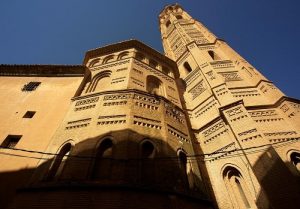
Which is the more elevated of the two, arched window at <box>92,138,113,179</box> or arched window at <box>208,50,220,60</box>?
arched window at <box>208,50,220,60</box>

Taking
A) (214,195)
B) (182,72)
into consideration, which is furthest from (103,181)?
(182,72)

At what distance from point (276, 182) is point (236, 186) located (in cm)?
196

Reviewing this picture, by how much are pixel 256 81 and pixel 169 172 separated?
8.76 meters

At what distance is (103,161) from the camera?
7.34 m

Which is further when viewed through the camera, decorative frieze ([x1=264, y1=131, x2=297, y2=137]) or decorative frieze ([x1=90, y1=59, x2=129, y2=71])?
decorative frieze ([x1=90, y1=59, x2=129, y2=71])

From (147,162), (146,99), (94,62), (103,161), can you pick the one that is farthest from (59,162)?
(94,62)

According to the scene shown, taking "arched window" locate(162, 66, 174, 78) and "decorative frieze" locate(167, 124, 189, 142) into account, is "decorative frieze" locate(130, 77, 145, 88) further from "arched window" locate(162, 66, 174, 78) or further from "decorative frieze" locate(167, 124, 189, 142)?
"arched window" locate(162, 66, 174, 78)

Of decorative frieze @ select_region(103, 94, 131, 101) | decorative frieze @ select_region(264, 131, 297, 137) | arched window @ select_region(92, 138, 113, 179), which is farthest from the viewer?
decorative frieze @ select_region(103, 94, 131, 101)

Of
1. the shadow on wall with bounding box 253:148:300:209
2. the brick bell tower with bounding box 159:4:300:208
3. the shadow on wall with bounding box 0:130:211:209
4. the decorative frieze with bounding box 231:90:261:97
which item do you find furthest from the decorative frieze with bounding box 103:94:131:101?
the decorative frieze with bounding box 231:90:261:97

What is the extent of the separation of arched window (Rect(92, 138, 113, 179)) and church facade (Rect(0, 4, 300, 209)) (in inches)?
1.4

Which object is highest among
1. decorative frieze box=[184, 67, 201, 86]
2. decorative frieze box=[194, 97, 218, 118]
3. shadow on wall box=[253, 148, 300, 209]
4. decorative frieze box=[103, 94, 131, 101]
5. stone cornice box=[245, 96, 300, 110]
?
decorative frieze box=[184, 67, 201, 86]

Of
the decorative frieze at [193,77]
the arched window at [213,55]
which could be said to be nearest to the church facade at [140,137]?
the decorative frieze at [193,77]

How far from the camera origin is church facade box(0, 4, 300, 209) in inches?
256

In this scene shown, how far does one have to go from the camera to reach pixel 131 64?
1227 centimetres
